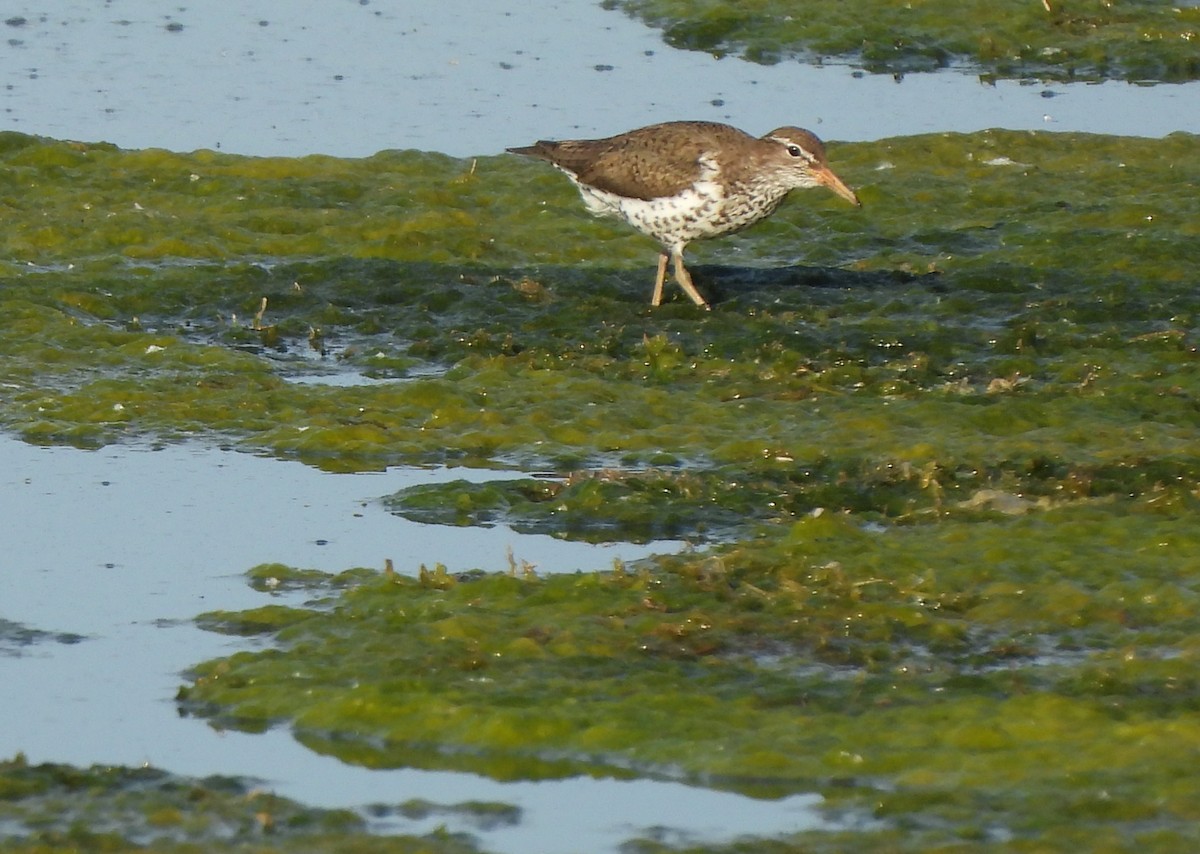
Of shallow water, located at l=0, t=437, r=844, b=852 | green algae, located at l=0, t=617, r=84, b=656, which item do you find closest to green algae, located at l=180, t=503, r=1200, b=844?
shallow water, located at l=0, t=437, r=844, b=852

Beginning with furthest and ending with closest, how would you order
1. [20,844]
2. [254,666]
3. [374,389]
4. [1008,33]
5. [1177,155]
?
[1008,33] → [1177,155] → [374,389] → [254,666] → [20,844]

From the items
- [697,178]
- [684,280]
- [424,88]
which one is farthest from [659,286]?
[424,88]

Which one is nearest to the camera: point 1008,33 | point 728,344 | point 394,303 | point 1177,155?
point 728,344

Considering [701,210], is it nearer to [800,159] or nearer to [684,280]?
[684,280]

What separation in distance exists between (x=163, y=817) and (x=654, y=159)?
6.41 meters

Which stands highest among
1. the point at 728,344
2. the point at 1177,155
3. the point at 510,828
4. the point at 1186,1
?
the point at 1186,1

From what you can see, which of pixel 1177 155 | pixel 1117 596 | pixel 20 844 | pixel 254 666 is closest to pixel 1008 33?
pixel 1177 155

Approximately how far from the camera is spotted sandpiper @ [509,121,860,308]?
37.0 feet

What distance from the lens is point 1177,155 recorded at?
14516 mm

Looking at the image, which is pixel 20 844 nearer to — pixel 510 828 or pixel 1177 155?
pixel 510 828

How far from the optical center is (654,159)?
448 inches

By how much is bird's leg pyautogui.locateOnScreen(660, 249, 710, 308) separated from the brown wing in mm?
404

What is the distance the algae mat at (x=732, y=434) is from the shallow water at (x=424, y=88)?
1373 millimetres

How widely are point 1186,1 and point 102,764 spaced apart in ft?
52.4
